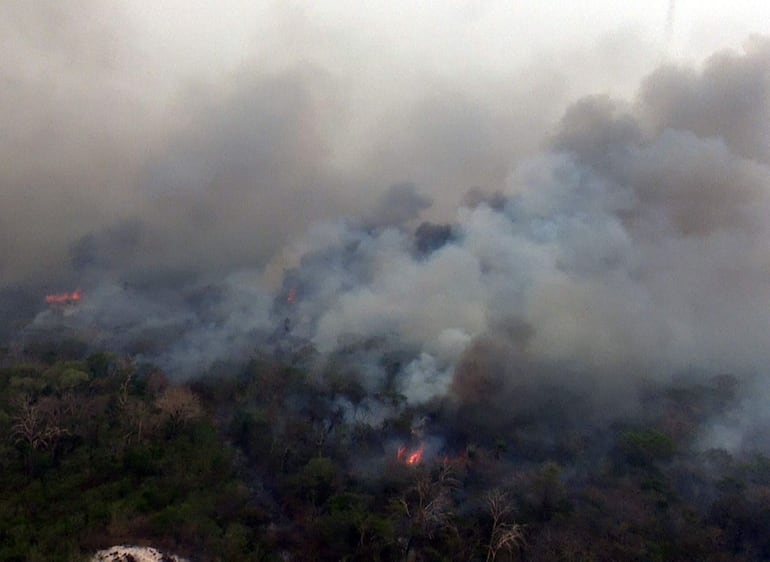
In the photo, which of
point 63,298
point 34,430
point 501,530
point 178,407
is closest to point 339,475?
point 501,530

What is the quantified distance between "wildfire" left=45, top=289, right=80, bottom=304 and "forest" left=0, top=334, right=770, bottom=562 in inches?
1522

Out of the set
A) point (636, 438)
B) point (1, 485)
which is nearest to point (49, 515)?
point (1, 485)

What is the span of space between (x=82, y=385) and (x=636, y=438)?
166ft

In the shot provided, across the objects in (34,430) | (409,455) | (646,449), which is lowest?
(34,430)

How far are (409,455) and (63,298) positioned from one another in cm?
7194

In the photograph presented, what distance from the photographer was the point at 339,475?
4716cm

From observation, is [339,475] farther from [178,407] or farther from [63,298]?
[63,298]

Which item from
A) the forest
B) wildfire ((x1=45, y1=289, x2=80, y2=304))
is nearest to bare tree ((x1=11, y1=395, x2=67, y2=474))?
the forest

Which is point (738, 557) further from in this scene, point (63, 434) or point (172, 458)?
point (63, 434)

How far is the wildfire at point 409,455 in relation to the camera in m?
51.8

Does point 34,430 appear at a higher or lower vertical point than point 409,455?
lower

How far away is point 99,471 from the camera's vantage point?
45.0 m

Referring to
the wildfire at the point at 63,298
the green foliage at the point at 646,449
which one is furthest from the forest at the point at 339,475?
the wildfire at the point at 63,298

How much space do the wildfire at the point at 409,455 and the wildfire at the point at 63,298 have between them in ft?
227
